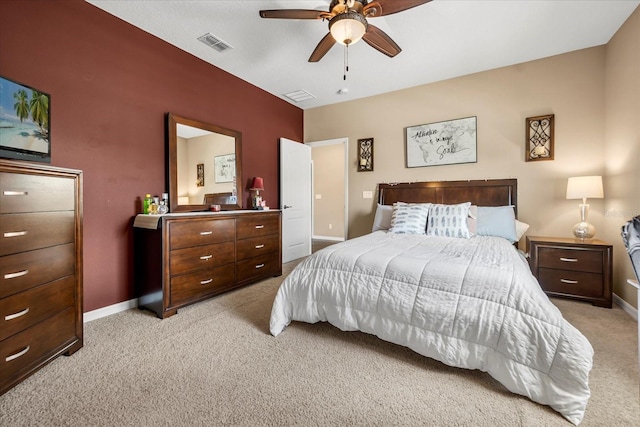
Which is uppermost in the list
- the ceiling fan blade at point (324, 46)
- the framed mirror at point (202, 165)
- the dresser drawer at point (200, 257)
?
the ceiling fan blade at point (324, 46)

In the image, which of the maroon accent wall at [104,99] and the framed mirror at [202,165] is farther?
the framed mirror at [202,165]

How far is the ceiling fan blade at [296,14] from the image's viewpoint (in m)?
2.01

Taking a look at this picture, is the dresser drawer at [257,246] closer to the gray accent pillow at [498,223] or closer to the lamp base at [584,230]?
the gray accent pillow at [498,223]

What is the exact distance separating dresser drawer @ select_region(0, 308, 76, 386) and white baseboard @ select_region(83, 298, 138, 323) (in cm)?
61

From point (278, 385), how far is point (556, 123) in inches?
156

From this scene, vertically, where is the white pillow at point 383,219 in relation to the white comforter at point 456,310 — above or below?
above

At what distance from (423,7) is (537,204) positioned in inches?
102

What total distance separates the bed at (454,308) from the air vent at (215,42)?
2465 millimetres

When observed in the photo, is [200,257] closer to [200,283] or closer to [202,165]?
[200,283]

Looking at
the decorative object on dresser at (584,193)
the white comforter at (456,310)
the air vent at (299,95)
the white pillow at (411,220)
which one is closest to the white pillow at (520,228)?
the decorative object on dresser at (584,193)

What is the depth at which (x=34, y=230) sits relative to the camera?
1558mm

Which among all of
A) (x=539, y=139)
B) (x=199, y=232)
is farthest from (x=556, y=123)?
(x=199, y=232)

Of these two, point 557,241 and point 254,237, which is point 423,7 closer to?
point 557,241

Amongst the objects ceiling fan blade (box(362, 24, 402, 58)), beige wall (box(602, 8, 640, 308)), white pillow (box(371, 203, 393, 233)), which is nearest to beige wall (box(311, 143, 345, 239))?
white pillow (box(371, 203, 393, 233))
